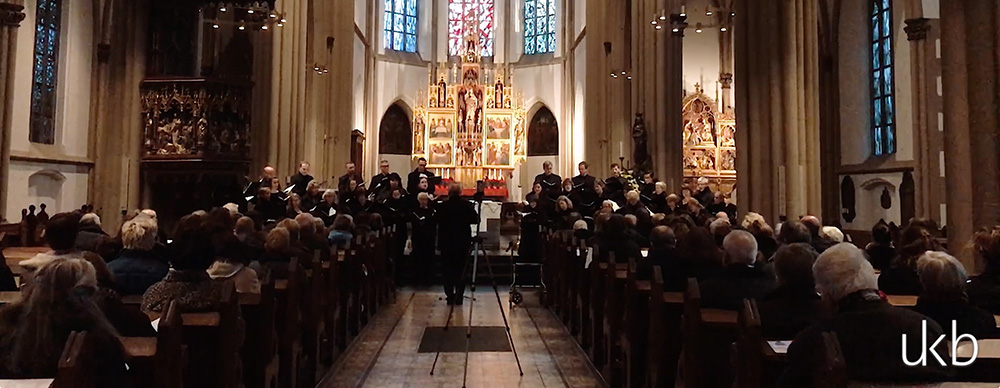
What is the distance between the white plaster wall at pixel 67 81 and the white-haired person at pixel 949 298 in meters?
14.4

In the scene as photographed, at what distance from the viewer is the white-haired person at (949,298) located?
330cm

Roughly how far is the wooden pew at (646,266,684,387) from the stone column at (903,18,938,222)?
35.3 feet

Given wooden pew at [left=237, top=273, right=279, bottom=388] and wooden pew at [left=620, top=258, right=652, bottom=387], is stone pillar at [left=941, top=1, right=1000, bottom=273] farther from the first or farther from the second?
wooden pew at [left=237, top=273, right=279, bottom=388]

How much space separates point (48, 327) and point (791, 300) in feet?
10.6

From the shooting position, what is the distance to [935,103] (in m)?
12.6

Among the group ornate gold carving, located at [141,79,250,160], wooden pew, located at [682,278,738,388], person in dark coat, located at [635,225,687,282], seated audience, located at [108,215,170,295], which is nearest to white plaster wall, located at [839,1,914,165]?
person in dark coat, located at [635,225,687,282]

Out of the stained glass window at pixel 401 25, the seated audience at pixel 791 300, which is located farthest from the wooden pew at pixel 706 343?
the stained glass window at pixel 401 25

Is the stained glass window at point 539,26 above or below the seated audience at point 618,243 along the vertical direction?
above

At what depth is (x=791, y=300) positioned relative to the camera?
11.7 ft

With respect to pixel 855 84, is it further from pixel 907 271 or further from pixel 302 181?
pixel 907 271

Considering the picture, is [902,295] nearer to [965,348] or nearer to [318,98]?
[965,348]

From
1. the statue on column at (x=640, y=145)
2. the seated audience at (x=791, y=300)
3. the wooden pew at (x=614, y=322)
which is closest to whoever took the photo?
the seated audience at (x=791, y=300)

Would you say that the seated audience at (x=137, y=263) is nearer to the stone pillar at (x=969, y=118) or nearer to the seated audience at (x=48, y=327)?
the seated audience at (x=48, y=327)

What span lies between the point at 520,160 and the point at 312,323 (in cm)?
2520
